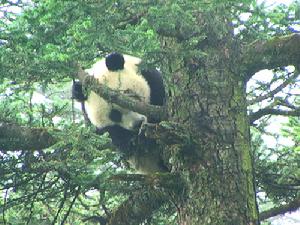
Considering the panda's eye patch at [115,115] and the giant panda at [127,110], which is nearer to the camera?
the giant panda at [127,110]

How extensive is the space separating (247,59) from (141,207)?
65.3 inches

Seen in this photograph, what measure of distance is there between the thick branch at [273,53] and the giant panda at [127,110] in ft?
4.57

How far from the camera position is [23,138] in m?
4.47

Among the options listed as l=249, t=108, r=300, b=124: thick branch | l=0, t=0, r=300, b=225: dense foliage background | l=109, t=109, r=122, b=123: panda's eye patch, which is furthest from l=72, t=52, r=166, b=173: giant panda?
l=249, t=108, r=300, b=124: thick branch

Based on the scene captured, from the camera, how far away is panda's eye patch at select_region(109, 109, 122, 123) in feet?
19.1

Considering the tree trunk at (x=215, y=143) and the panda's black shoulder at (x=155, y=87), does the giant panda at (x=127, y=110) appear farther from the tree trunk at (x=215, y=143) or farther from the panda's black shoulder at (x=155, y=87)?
the tree trunk at (x=215, y=143)

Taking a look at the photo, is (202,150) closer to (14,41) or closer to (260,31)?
(260,31)

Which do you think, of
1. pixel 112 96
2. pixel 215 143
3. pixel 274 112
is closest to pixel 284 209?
pixel 274 112

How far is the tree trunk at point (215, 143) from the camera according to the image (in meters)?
4.17

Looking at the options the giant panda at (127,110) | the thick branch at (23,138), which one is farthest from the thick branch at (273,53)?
the thick branch at (23,138)

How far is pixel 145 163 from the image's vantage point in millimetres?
5832

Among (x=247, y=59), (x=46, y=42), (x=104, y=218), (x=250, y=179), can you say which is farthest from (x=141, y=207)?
(x=46, y=42)

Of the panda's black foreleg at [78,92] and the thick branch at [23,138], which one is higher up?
the panda's black foreleg at [78,92]

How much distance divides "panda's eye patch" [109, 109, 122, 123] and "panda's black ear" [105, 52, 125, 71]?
1.76ft
